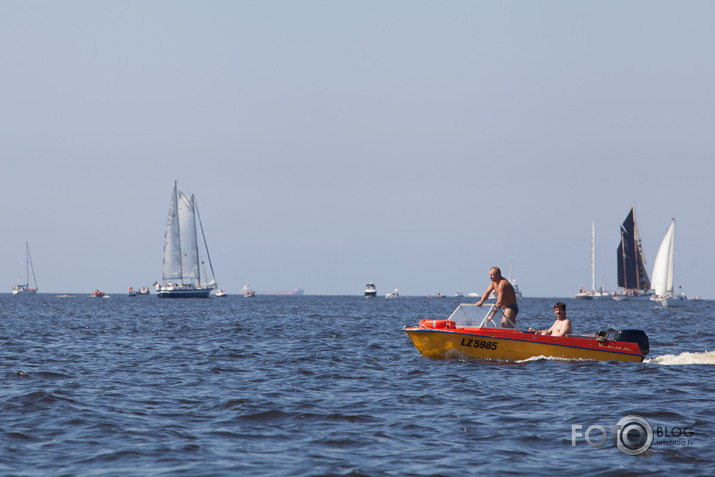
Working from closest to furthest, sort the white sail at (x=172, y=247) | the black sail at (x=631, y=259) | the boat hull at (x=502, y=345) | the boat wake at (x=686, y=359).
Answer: the boat hull at (x=502, y=345) → the boat wake at (x=686, y=359) → the white sail at (x=172, y=247) → the black sail at (x=631, y=259)

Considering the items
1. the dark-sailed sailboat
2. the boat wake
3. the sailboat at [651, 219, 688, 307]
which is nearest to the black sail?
the dark-sailed sailboat

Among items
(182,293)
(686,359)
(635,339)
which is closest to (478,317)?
(635,339)

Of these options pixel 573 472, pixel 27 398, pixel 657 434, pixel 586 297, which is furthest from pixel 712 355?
pixel 586 297

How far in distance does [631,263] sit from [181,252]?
69695mm

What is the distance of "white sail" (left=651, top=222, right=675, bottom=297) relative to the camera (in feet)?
341

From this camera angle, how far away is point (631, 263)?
4825 inches

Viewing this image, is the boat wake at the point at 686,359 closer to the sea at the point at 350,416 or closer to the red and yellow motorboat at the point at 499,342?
the sea at the point at 350,416

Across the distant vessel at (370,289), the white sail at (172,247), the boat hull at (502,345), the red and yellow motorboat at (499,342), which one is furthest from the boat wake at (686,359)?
the distant vessel at (370,289)

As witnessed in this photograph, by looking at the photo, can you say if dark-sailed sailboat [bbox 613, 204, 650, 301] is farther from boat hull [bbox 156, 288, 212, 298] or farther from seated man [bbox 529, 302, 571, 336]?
seated man [bbox 529, 302, 571, 336]

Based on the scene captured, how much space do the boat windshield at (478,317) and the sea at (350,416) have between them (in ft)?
3.40

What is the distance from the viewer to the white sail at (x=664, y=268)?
10381cm

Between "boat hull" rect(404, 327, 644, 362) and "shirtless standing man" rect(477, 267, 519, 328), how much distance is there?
1.63ft

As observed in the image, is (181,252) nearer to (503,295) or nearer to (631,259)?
(631,259)

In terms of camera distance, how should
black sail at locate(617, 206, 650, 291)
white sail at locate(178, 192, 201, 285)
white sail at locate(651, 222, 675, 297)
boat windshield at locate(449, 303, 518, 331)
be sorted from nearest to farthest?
boat windshield at locate(449, 303, 518, 331), white sail at locate(651, 222, 675, 297), white sail at locate(178, 192, 201, 285), black sail at locate(617, 206, 650, 291)
